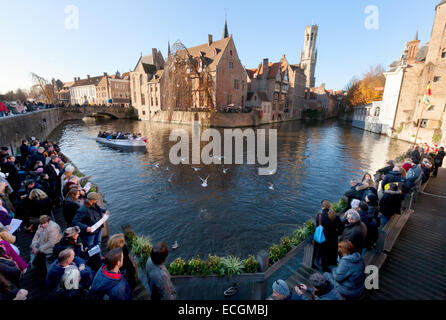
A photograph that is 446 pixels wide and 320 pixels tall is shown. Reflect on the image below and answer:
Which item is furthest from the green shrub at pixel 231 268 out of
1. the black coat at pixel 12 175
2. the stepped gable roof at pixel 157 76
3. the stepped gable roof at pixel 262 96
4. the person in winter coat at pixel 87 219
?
the stepped gable roof at pixel 157 76

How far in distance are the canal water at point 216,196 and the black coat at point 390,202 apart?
3.99 meters

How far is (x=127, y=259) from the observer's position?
4629 mm

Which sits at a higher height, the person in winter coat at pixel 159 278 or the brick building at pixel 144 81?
the brick building at pixel 144 81

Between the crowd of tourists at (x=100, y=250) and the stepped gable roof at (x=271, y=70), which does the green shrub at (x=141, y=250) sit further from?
the stepped gable roof at (x=271, y=70)

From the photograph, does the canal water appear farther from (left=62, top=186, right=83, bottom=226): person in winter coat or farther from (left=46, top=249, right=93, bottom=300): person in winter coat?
(left=46, top=249, right=93, bottom=300): person in winter coat

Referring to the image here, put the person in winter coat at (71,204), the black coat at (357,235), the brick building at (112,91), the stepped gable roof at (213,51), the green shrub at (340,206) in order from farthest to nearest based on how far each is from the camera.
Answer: the brick building at (112,91) → the stepped gable roof at (213,51) → the green shrub at (340,206) → the person in winter coat at (71,204) → the black coat at (357,235)

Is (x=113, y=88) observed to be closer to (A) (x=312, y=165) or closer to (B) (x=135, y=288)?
(A) (x=312, y=165)

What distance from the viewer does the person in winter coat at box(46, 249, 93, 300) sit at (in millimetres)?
3546

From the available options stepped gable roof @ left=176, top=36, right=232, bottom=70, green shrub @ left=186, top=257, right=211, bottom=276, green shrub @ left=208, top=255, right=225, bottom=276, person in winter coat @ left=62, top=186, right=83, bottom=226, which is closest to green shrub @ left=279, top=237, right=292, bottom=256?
green shrub @ left=208, top=255, right=225, bottom=276

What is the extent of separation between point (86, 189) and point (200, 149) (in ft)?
65.6

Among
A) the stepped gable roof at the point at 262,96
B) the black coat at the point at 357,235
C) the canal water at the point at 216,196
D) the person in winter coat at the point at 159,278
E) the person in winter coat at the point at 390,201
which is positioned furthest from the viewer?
the stepped gable roof at the point at 262,96

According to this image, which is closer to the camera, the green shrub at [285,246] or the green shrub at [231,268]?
the green shrub at [231,268]

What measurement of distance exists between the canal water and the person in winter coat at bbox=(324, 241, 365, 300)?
15.4ft

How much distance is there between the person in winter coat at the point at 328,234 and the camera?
5625mm
